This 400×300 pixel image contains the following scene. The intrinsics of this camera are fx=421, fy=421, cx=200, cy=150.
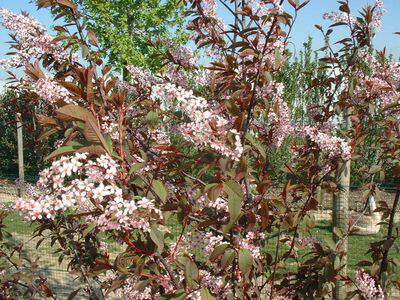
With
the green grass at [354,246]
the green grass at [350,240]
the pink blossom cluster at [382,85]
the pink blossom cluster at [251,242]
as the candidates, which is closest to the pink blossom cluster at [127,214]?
the pink blossom cluster at [251,242]

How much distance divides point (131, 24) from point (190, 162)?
38.9 ft

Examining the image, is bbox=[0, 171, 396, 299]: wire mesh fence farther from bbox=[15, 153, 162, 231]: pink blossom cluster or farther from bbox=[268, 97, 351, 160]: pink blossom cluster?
bbox=[15, 153, 162, 231]: pink blossom cluster

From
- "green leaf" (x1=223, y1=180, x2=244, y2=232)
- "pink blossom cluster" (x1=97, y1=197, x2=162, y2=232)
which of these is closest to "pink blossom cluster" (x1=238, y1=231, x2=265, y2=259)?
"green leaf" (x1=223, y1=180, x2=244, y2=232)

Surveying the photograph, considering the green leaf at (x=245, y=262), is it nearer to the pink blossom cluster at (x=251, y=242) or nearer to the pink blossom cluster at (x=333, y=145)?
the pink blossom cluster at (x=251, y=242)

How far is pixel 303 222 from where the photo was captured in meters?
1.99

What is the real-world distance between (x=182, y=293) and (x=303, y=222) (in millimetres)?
845

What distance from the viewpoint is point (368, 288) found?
1887 mm

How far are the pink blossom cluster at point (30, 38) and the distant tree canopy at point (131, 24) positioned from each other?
31.0 ft

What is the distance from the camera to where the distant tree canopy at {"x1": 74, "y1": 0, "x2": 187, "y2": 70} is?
38.2 ft

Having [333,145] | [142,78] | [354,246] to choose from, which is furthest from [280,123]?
[354,246]

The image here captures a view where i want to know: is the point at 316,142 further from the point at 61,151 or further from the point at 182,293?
the point at 61,151

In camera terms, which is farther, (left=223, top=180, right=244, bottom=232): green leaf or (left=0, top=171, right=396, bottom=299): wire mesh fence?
(left=0, top=171, right=396, bottom=299): wire mesh fence

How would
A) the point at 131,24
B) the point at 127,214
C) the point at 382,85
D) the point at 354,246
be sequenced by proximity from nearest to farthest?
the point at 127,214 < the point at 382,85 < the point at 354,246 < the point at 131,24

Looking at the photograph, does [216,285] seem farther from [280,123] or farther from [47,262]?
[47,262]
